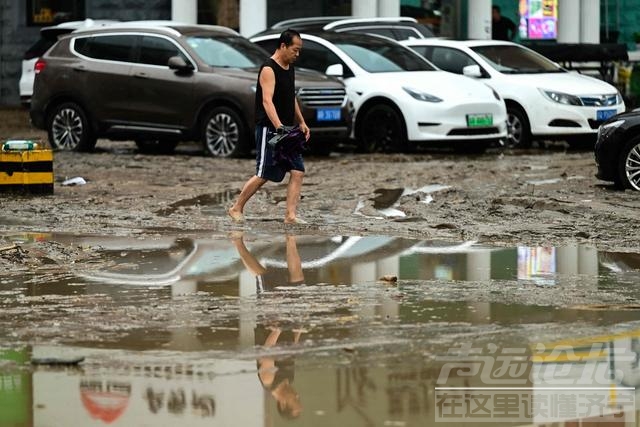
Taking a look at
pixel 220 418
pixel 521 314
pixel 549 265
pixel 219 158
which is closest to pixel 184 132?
pixel 219 158

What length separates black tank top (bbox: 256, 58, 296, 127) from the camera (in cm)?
1357

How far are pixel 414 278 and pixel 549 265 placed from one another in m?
1.13

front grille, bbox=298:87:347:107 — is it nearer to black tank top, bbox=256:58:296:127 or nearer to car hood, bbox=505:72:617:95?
car hood, bbox=505:72:617:95

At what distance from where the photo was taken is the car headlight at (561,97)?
22.2m

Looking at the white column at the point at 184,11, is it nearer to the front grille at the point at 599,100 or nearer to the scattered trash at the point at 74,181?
the front grille at the point at 599,100

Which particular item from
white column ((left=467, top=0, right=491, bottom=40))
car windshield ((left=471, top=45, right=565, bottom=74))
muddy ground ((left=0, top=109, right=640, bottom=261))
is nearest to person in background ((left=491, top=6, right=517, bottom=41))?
white column ((left=467, top=0, right=491, bottom=40))

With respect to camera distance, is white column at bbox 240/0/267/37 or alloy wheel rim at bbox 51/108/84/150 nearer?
alloy wheel rim at bbox 51/108/84/150

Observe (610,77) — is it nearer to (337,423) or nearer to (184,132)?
(184,132)

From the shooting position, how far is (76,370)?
7406 millimetres

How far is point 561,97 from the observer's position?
2228cm

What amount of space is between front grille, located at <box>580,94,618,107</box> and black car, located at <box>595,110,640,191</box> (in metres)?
5.84

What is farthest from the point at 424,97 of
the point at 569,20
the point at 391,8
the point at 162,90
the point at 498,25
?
the point at 569,20

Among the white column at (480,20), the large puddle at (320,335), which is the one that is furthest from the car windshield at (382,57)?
the large puddle at (320,335)

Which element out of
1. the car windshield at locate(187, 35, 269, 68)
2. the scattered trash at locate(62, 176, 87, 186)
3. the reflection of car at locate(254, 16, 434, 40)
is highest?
the reflection of car at locate(254, 16, 434, 40)
